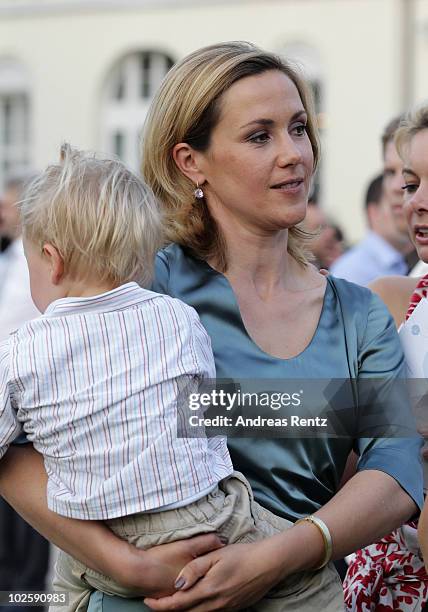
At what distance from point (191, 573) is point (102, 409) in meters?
0.40

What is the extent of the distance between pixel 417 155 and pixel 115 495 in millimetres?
1301

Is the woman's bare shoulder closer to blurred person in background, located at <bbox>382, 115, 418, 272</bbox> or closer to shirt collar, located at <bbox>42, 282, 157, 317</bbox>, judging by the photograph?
shirt collar, located at <bbox>42, 282, 157, 317</bbox>

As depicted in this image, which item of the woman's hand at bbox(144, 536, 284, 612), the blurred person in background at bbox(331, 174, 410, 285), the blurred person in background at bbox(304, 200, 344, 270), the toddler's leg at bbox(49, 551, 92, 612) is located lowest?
the blurred person in background at bbox(304, 200, 344, 270)

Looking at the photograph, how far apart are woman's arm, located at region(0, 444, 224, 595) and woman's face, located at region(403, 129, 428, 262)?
3.66 ft

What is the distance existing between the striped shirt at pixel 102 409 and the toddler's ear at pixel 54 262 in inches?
2.7

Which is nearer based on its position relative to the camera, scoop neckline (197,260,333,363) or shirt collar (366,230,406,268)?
scoop neckline (197,260,333,363)

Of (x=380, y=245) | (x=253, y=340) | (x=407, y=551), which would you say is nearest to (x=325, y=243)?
(x=380, y=245)

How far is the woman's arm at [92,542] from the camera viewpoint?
8.98 feet

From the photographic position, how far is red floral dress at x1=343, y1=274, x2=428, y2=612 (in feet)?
10.5

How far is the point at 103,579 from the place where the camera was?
2842 mm

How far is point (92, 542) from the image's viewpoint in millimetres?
2789

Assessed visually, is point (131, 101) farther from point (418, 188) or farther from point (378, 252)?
point (418, 188)

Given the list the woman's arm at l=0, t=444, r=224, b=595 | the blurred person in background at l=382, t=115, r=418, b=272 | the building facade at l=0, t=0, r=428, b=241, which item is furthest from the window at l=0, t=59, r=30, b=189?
the woman's arm at l=0, t=444, r=224, b=595

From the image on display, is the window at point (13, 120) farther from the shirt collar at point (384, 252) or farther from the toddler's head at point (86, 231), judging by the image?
the toddler's head at point (86, 231)
